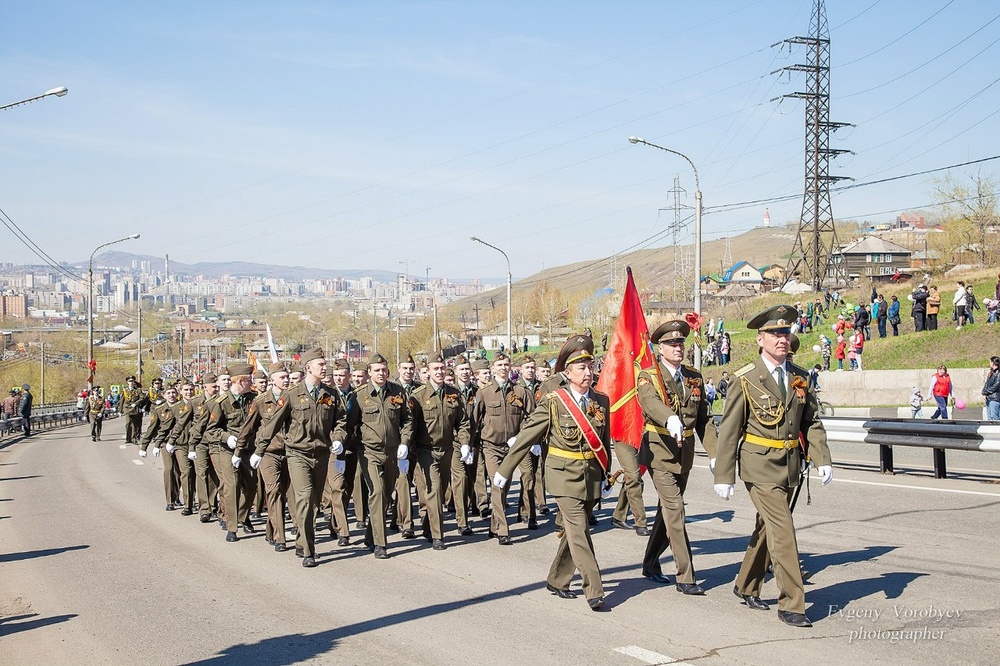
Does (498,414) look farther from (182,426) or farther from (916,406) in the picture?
(916,406)

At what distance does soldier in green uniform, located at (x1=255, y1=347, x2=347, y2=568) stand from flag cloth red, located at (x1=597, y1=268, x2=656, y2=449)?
300 centimetres

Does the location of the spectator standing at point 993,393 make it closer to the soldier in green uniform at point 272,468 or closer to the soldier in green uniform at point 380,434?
the soldier in green uniform at point 380,434

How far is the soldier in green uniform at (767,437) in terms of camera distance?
7.86 m

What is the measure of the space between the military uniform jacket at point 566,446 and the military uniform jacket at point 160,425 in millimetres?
8421

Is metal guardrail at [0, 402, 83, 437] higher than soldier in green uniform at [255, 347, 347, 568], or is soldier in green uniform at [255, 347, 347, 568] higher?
soldier in green uniform at [255, 347, 347, 568]

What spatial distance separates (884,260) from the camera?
130875 millimetres

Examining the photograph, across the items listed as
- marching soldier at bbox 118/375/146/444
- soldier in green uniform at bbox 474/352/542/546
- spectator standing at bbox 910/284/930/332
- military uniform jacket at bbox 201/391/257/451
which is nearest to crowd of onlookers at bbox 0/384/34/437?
marching soldier at bbox 118/375/146/444

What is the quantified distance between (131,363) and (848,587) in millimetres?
139358

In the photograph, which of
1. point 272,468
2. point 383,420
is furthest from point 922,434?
point 272,468

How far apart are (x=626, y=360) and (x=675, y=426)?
2.62 m

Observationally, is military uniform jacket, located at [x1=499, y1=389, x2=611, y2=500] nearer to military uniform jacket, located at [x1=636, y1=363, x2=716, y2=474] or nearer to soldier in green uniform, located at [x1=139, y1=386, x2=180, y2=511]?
military uniform jacket, located at [x1=636, y1=363, x2=716, y2=474]

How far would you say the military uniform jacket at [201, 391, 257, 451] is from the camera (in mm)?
13195

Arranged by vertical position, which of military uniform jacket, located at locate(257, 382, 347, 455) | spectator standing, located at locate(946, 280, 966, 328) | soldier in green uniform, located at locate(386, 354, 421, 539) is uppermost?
spectator standing, located at locate(946, 280, 966, 328)

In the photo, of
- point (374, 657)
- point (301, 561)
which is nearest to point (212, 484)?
point (301, 561)
